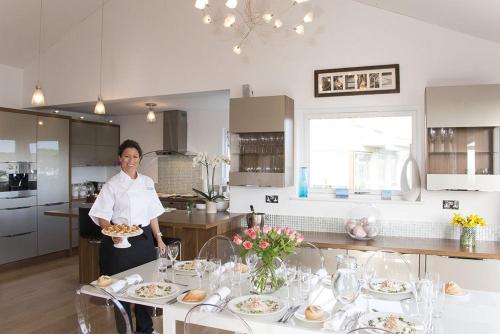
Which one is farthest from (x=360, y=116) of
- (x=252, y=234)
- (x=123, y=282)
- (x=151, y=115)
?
(x=151, y=115)

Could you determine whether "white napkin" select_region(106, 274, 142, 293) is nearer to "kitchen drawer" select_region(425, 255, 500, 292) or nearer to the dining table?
the dining table

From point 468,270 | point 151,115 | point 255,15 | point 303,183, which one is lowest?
point 468,270

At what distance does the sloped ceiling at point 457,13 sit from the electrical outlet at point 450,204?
1.38 meters

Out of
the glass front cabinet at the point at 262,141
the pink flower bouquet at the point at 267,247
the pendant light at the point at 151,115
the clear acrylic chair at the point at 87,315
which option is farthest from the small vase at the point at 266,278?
the pendant light at the point at 151,115

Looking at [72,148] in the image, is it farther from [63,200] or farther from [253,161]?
[253,161]

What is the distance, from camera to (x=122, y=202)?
3020 millimetres

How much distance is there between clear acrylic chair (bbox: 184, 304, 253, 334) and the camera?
165 centimetres

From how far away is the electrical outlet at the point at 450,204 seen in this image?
3.54 m

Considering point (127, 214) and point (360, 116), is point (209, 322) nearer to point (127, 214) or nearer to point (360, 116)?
point (127, 214)

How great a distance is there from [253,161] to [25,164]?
3.36 meters

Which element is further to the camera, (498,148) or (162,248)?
(498,148)

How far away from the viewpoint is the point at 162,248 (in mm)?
2783

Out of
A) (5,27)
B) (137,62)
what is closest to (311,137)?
(137,62)

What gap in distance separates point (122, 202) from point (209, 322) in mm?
1549
